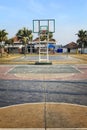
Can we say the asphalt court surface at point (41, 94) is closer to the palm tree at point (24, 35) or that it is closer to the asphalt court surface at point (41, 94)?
the asphalt court surface at point (41, 94)

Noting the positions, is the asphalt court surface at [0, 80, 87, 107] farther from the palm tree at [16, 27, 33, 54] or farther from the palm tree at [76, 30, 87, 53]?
the palm tree at [76, 30, 87, 53]

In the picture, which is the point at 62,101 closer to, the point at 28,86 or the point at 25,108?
the point at 25,108

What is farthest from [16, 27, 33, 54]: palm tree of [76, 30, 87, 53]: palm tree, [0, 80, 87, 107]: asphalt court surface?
[0, 80, 87, 107]: asphalt court surface

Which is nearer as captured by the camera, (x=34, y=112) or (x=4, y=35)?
(x=34, y=112)

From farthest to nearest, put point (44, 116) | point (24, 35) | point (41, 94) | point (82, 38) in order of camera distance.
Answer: point (82, 38) < point (24, 35) < point (41, 94) < point (44, 116)

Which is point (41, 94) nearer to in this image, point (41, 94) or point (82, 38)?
point (41, 94)

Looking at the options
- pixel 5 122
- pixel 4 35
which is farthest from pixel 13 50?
pixel 5 122

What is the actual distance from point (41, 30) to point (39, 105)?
28057 mm

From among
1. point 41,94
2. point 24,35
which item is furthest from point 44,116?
point 24,35

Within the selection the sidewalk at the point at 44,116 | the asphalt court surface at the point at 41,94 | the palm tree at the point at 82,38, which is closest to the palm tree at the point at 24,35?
the palm tree at the point at 82,38

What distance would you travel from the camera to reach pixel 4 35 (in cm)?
10100

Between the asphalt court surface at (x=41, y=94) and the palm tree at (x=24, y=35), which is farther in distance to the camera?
the palm tree at (x=24, y=35)

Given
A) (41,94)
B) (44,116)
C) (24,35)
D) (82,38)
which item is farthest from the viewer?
(82,38)

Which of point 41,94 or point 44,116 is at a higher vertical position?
point 44,116
